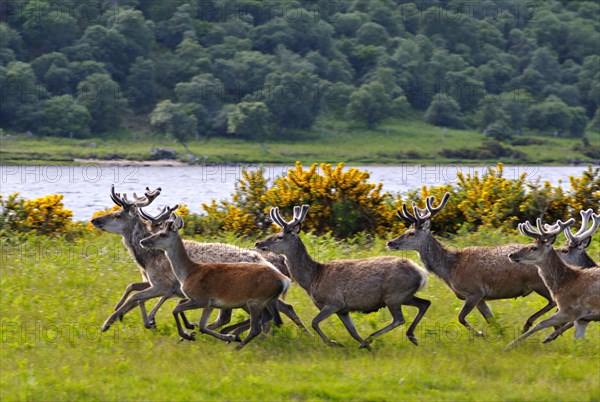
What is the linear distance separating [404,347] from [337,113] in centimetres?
7614

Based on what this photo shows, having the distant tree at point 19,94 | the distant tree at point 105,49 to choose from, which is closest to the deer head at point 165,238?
the distant tree at point 19,94

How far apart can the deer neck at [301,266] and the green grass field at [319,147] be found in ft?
180

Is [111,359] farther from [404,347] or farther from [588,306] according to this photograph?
[588,306]

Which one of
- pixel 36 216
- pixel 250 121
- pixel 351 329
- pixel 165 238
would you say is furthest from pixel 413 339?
pixel 250 121

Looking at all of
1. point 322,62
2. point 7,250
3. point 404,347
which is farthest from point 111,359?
point 322,62

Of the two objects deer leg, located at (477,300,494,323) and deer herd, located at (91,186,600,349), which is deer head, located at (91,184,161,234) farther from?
deer leg, located at (477,300,494,323)

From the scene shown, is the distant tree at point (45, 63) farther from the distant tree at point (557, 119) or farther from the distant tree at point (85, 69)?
the distant tree at point (557, 119)

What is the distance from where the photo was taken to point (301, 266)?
1162 cm

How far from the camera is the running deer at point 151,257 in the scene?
1176 cm

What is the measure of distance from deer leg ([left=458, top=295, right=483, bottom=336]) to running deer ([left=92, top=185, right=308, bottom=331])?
1821 mm

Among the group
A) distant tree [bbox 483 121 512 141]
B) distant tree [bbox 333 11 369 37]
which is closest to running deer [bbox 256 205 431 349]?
distant tree [bbox 483 121 512 141]

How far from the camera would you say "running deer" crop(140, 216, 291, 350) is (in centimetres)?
1067

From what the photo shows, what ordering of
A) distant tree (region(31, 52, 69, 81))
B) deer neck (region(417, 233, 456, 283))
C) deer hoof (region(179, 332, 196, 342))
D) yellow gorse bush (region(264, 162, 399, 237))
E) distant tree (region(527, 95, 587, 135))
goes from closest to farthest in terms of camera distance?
deer hoof (region(179, 332, 196, 342))
deer neck (region(417, 233, 456, 283))
yellow gorse bush (region(264, 162, 399, 237))
distant tree (region(31, 52, 69, 81))
distant tree (region(527, 95, 587, 135))

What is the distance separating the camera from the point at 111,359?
34.2 feet
